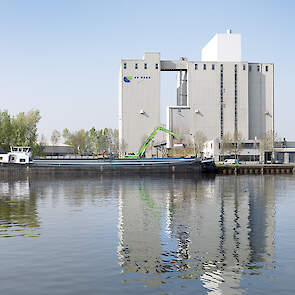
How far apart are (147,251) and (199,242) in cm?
314

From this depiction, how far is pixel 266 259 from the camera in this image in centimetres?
1706

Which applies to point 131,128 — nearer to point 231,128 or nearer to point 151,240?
point 231,128

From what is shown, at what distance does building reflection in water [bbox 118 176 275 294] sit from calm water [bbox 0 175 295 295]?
0.13 ft

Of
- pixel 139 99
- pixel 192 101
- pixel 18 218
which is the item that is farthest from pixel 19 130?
pixel 18 218

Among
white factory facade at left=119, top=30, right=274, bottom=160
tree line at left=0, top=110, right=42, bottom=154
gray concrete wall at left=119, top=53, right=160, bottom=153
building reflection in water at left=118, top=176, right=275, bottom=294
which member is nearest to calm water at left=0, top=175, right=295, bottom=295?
building reflection in water at left=118, top=176, right=275, bottom=294

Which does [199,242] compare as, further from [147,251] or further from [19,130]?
[19,130]

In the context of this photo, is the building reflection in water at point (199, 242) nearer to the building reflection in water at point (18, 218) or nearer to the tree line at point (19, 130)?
the building reflection in water at point (18, 218)

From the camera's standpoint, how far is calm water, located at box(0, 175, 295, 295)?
1386cm

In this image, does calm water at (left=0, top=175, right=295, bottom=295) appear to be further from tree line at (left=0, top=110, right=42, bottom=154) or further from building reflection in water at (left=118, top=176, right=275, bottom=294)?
tree line at (left=0, top=110, right=42, bottom=154)

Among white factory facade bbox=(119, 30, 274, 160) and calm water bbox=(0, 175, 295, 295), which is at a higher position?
white factory facade bbox=(119, 30, 274, 160)

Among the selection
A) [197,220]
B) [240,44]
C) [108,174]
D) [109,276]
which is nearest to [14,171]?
[108,174]

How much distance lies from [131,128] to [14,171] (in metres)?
85.4

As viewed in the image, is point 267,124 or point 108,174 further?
point 267,124

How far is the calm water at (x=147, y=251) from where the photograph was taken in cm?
1386
